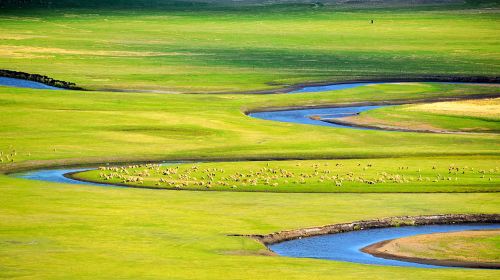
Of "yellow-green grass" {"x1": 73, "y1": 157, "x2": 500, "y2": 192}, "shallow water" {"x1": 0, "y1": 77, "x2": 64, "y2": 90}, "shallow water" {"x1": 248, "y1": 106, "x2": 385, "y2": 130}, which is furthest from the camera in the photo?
"shallow water" {"x1": 0, "y1": 77, "x2": 64, "y2": 90}

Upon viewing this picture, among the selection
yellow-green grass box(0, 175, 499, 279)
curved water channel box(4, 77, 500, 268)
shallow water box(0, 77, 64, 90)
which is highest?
yellow-green grass box(0, 175, 499, 279)

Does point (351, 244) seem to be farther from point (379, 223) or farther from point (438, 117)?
point (438, 117)

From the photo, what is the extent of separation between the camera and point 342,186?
1987 inches

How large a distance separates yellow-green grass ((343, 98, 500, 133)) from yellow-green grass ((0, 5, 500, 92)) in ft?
63.1

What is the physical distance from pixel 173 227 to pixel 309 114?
138ft

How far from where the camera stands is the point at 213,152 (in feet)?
200

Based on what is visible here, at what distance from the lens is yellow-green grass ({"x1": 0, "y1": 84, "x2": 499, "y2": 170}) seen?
60.2 meters

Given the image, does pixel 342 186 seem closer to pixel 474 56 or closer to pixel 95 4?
pixel 474 56

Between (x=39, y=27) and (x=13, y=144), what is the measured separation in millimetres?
96843

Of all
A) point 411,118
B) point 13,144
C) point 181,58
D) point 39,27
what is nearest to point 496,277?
point 13,144

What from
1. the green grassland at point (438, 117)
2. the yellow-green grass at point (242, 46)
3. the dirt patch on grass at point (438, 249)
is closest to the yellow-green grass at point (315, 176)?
the dirt patch on grass at point (438, 249)

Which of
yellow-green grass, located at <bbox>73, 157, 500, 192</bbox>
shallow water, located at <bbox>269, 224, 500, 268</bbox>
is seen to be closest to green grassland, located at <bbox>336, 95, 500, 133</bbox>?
yellow-green grass, located at <bbox>73, 157, 500, 192</bbox>

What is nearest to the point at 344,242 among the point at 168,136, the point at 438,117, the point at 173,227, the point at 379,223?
the point at 379,223

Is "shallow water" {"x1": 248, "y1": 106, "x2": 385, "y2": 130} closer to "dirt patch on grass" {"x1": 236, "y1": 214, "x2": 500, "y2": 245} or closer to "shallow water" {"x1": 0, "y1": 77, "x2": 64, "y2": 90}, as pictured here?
"shallow water" {"x1": 0, "y1": 77, "x2": 64, "y2": 90}
